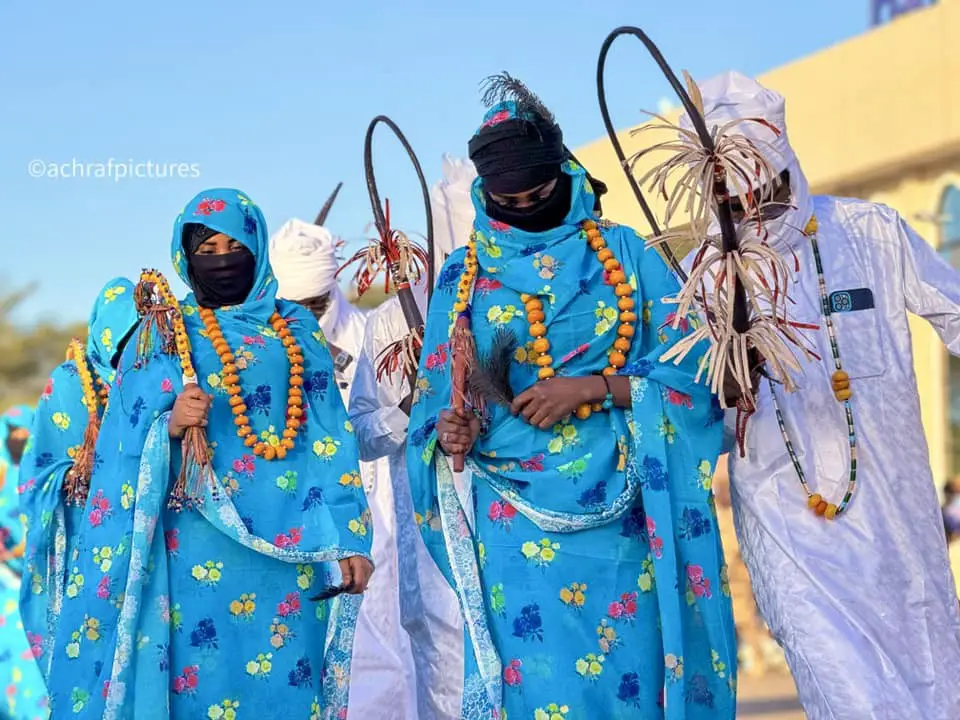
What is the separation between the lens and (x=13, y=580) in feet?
27.5

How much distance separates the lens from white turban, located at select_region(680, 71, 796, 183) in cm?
532

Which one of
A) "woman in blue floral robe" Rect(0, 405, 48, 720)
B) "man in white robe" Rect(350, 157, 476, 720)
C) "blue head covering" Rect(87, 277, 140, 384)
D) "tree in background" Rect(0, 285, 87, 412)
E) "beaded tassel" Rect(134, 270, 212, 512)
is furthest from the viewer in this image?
"tree in background" Rect(0, 285, 87, 412)

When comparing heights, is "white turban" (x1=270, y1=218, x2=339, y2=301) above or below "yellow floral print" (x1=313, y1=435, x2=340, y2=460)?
above

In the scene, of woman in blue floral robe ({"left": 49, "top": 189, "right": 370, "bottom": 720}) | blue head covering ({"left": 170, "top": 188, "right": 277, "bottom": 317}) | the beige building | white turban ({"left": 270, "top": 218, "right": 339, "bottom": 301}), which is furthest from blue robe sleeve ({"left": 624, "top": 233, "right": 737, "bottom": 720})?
the beige building

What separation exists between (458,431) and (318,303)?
11.0ft

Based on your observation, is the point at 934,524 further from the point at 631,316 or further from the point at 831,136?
the point at 831,136

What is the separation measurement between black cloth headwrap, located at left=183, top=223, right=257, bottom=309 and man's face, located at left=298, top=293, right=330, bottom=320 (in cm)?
238

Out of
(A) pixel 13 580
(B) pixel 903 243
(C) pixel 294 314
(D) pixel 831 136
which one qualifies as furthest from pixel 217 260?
(D) pixel 831 136

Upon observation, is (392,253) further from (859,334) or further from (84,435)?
(859,334)

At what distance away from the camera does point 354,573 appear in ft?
17.8

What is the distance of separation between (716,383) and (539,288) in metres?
0.60

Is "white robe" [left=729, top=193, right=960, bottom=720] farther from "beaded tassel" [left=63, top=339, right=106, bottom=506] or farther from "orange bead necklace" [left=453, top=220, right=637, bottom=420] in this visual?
"beaded tassel" [left=63, top=339, right=106, bottom=506]

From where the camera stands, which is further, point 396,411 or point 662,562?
point 396,411

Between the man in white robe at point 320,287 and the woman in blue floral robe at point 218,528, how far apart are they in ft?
7.24
